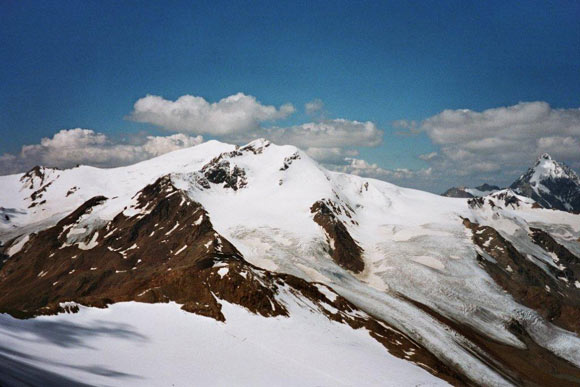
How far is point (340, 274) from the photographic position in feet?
460

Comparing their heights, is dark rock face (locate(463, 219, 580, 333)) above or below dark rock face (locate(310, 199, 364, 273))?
below

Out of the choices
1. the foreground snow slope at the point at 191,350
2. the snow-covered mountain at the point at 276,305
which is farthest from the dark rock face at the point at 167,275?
the foreground snow slope at the point at 191,350

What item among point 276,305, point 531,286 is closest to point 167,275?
point 276,305

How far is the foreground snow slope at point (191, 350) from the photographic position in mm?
28359

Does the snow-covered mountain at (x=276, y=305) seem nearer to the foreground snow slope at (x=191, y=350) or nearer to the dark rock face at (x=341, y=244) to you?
the foreground snow slope at (x=191, y=350)

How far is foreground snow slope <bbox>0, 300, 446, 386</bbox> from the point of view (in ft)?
93.0

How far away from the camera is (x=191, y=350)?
42.8 meters

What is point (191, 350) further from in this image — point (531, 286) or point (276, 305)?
point (531, 286)

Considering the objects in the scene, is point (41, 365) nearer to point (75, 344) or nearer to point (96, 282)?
point (75, 344)

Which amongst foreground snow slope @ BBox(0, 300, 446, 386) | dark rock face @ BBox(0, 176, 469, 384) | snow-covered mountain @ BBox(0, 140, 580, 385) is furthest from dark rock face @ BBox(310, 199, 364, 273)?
foreground snow slope @ BBox(0, 300, 446, 386)

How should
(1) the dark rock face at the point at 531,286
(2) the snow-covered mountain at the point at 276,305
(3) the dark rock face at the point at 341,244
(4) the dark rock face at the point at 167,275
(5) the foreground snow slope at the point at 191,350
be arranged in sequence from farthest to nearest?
1. (3) the dark rock face at the point at 341,244
2. (1) the dark rock face at the point at 531,286
3. (4) the dark rock face at the point at 167,275
4. (2) the snow-covered mountain at the point at 276,305
5. (5) the foreground snow slope at the point at 191,350

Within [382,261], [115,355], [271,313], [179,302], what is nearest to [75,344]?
[115,355]

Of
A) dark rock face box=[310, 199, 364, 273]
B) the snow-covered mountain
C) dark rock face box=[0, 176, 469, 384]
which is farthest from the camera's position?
dark rock face box=[310, 199, 364, 273]

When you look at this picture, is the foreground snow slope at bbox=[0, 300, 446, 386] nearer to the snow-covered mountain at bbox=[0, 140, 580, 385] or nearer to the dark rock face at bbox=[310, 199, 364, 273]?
the snow-covered mountain at bbox=[0, 140, 580, 385]
